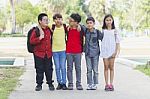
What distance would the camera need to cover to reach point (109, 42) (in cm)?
1088

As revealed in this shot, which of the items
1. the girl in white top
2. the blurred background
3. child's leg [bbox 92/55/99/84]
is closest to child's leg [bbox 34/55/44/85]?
child's leg [bbox 92/55/99/84]

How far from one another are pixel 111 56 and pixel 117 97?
1337mm

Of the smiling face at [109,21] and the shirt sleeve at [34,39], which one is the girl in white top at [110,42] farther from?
the shirt sleeve at [34,39]

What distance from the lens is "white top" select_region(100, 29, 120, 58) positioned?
35.7 feet

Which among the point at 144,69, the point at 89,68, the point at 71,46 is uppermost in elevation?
the point at 71,46

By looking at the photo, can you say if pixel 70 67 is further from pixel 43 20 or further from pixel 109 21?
pixel 109 21

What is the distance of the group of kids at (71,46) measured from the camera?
1078 cm

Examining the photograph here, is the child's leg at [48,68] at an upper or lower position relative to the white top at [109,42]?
lower

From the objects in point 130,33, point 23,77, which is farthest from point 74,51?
point 130,33

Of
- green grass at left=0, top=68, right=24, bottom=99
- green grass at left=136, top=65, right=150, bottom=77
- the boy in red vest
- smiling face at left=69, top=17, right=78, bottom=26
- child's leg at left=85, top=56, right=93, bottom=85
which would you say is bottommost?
green grass at left=136, top=65, right=150, bottom=77

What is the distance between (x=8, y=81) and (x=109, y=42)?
3370mm

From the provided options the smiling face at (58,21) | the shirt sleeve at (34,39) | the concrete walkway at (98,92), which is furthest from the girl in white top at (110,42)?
the shirt sleeve at (34,39)

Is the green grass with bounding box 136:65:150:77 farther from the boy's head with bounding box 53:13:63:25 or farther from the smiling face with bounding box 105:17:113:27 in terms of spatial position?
the boy's head with bounding box 53:13:63:25

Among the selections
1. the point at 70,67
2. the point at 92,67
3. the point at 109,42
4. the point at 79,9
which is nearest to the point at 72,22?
the point at 109,42
